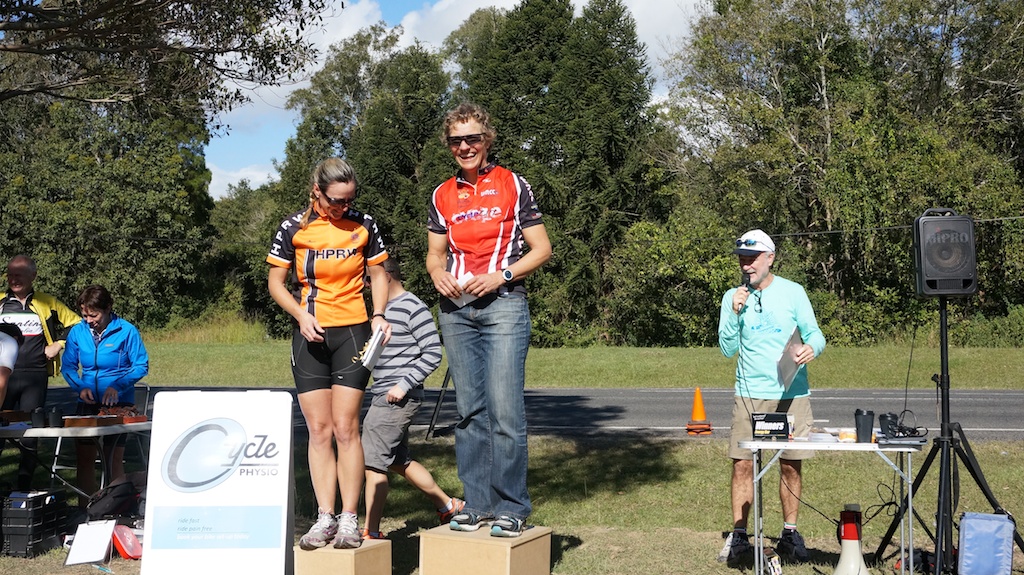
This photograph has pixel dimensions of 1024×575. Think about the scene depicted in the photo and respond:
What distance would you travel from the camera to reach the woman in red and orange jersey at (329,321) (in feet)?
17.5

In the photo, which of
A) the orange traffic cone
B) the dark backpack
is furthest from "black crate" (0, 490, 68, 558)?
the orange traffic cone

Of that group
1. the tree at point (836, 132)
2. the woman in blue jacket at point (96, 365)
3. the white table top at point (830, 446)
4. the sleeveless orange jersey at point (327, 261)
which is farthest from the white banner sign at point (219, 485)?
the tree at point (836, 132)

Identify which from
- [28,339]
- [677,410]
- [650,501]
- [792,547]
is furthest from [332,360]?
[677,410]

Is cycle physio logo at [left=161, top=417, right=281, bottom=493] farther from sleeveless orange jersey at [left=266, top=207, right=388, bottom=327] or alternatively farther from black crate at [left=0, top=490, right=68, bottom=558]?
black crate at [left=0, top=490, right=68, bottom=558]

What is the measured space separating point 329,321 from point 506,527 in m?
1.38

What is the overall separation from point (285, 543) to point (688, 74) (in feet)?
108

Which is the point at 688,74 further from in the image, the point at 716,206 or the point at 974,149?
the point at 974,149

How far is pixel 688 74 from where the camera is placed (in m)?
35.9

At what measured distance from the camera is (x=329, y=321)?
5.34 metres

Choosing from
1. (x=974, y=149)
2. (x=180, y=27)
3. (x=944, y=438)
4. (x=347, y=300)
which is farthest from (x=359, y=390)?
(x=974, y=149)

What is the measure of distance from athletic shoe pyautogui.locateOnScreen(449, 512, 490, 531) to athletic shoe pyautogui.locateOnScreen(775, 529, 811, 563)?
2013 millimetres

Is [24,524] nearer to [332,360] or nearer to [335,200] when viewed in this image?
[332,360]

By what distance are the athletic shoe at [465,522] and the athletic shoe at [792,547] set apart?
2.01m

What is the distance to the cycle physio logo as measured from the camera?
16.4 ft
